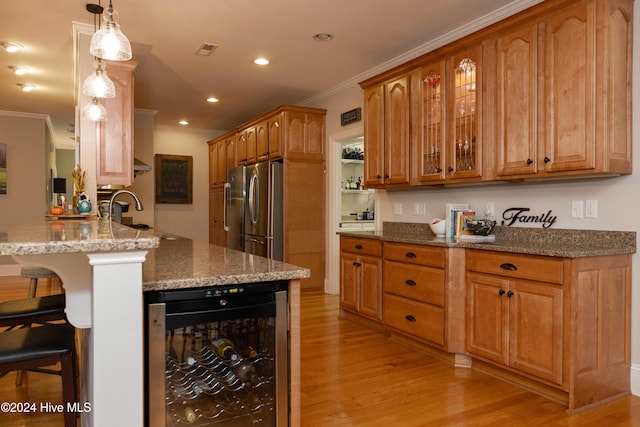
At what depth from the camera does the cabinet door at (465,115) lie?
3.12 metres

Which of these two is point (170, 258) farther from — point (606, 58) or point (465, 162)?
point (606, 58)

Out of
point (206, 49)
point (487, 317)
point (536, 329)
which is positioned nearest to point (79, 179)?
point (206, 49)

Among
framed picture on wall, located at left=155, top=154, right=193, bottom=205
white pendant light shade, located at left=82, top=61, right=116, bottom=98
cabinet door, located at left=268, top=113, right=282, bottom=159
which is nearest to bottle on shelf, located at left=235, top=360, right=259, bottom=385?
white pendant light shade, located at left=82, top=61, right=116, bottom=98

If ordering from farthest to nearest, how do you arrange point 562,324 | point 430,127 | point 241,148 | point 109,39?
point 241,148 → point 430,127 → point 562,324 → point 109,39

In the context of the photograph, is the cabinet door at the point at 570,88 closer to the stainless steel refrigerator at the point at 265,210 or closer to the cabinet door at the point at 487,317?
the cabinet door at the point at 487,317

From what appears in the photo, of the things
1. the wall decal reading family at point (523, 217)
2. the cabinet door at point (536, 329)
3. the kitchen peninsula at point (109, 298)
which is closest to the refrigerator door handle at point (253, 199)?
the wall decal reading family at point (523, 217)

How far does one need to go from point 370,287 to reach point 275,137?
8.49 ft

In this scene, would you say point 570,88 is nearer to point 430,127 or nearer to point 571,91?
point 571,91

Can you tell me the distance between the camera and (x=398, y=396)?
251 centimetres

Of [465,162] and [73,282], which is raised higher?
[465,162]

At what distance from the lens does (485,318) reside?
2789 millimetres

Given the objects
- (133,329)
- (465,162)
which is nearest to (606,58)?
(465,162)

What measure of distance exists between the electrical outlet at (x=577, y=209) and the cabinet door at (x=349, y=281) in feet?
5.95

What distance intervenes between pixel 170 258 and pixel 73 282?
64 cm
